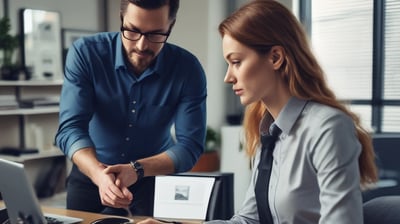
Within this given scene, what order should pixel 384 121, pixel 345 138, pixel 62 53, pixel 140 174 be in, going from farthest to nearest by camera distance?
pixel 62 53 < pixel 384 121 < pixel 140 174 < pixel 345 138

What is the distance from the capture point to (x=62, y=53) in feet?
15.4

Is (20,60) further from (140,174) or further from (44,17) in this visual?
(140,174)

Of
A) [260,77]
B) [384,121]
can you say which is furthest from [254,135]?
[384,121]

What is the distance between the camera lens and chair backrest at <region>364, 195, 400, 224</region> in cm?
108

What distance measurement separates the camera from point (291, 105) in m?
1.30

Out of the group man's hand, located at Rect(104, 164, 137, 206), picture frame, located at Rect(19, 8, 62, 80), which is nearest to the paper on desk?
man's hand, located at Rect(104, 164, 137, 206)

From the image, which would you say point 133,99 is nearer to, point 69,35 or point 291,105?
point 291,105

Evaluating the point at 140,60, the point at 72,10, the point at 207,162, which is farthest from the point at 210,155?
the point at 140,60

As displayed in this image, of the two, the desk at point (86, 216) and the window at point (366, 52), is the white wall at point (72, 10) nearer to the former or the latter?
the window at point (366, 52)

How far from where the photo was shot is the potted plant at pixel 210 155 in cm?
447

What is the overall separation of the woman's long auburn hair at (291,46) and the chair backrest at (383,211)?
0.12 meters

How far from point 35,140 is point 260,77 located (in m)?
3.65

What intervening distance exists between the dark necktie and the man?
427mm

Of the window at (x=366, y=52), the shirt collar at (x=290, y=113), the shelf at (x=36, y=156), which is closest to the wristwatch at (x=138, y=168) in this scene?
the shirt collar at (x=290, y=113)
